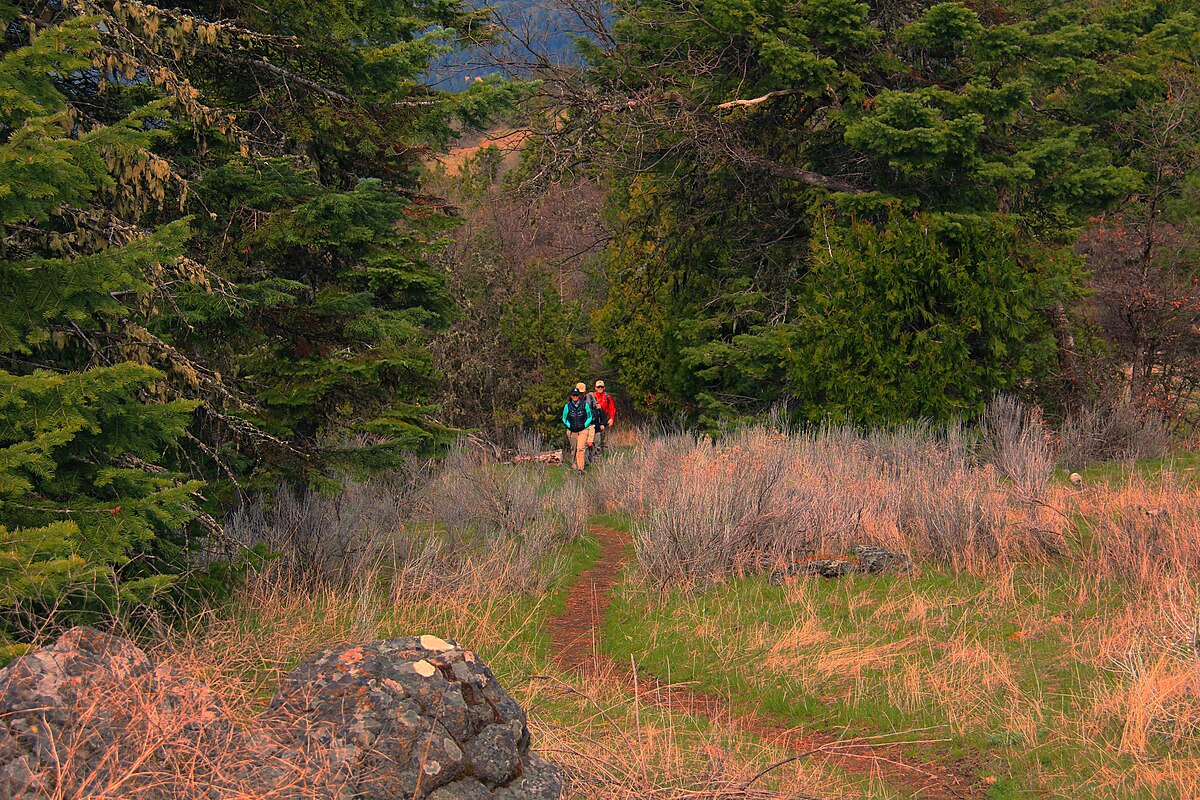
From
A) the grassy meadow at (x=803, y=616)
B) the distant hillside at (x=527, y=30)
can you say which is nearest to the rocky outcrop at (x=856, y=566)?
the grassy meadow at (x=803, y=616)

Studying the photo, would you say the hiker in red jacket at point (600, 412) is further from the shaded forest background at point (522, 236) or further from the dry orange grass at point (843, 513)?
the dry orange grass at point (843, 513)

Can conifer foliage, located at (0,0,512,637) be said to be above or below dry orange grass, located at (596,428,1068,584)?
above

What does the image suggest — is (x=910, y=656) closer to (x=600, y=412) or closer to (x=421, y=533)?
(x=421, y=533)

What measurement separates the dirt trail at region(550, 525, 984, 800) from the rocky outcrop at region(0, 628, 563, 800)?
0.86 m

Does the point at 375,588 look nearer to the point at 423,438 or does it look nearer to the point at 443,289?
the point at 423,438

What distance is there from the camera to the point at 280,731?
378 centimetres

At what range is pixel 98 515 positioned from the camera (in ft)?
16.8

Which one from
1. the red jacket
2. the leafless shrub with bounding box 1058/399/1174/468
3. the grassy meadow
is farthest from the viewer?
the red jacket

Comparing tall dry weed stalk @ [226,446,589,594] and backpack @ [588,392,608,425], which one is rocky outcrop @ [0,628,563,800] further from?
backpack @ [588,392,608,425]

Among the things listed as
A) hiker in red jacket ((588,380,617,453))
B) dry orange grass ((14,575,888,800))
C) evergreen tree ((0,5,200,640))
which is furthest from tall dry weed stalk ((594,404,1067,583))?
hiker in red jacket ((588,380,617,453))

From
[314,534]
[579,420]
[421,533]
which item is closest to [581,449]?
[579,420]

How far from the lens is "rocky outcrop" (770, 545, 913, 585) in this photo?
347 inches

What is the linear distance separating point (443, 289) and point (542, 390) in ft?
34.4

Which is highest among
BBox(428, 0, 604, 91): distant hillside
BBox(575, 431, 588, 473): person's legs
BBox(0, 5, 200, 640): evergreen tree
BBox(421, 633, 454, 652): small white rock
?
BBox(428, 0, 604, 91): distant hillside
